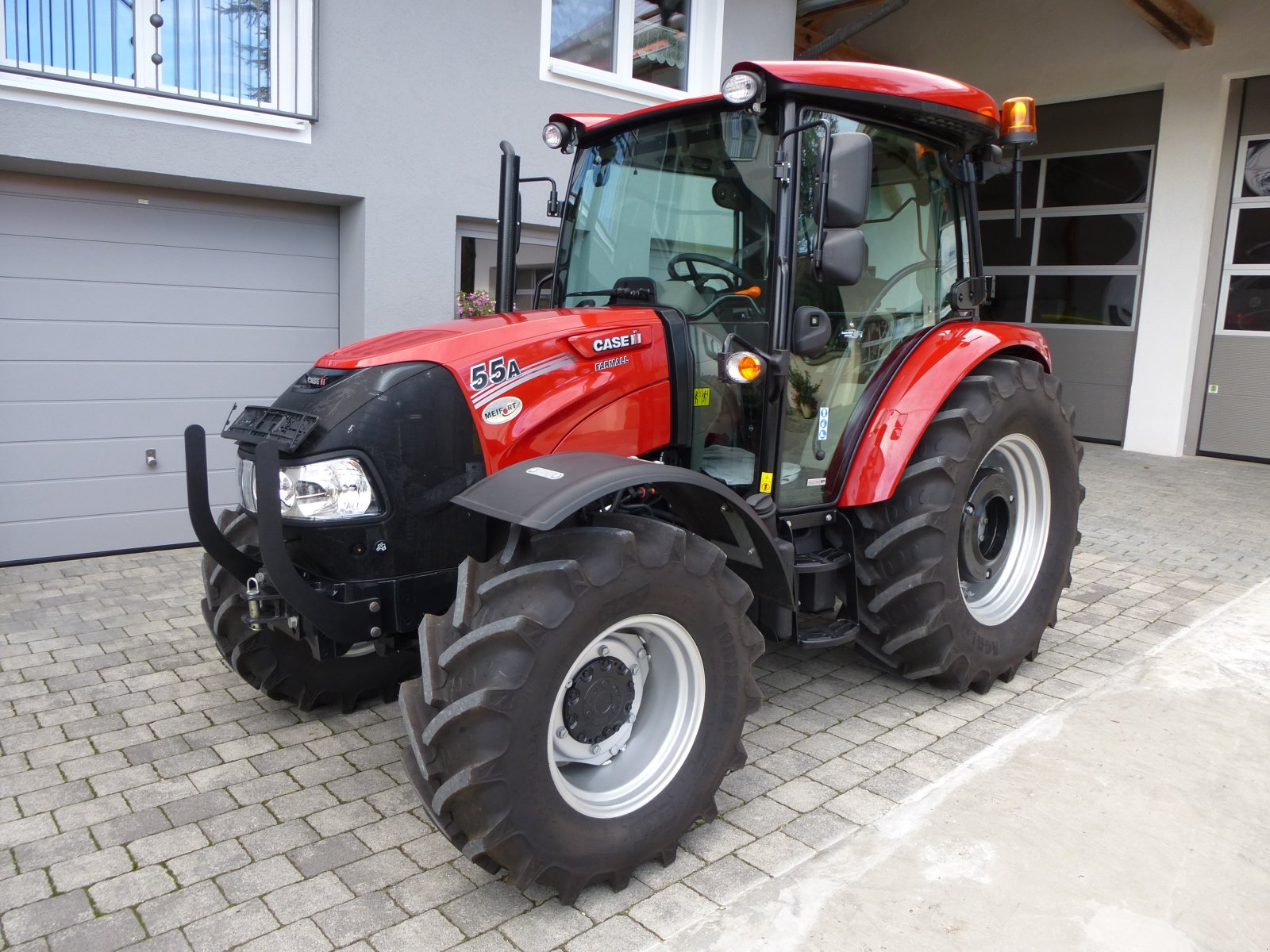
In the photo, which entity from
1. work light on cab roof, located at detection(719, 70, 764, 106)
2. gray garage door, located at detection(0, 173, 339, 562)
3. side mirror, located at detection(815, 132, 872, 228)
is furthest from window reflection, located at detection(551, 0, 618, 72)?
side mirror, located at detection(815, 132, 872, 228)

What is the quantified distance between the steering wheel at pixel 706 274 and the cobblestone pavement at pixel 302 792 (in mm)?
1575

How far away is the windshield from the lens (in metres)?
3.26

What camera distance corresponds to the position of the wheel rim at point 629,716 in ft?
8.57

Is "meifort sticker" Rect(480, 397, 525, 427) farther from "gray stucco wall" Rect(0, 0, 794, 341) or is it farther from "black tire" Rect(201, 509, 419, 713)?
"gray stucco wall" Rect(0, 0, 794, 341)

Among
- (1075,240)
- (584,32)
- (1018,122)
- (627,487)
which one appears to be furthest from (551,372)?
(1075,240)

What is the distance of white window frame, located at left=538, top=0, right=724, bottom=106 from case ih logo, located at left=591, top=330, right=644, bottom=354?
391cm

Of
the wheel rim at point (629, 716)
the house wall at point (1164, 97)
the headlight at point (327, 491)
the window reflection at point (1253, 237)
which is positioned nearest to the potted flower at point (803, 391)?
the wheel rim at point (629, 716)

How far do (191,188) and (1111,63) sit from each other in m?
9.14

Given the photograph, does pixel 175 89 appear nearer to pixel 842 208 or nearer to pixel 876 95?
pixel 876 95

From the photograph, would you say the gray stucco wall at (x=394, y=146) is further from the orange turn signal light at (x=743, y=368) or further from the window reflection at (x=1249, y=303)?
the window reflection at (x=1249, y=303)

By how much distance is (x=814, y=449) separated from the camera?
3.54 m

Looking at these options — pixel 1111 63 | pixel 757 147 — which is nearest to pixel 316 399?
pixel 757 147

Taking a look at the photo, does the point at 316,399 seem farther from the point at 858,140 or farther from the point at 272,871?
the point at 858,140

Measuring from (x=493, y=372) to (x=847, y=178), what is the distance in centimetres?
119
